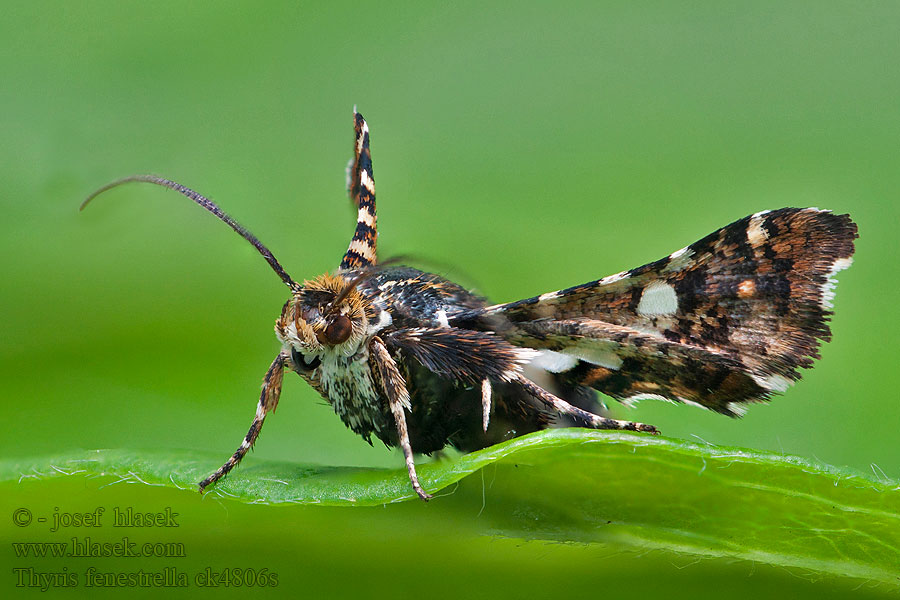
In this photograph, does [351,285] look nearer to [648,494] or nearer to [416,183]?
[648,494]

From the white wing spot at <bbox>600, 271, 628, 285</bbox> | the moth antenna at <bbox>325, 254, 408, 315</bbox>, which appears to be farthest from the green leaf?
the white wing spot at <bbox>600, 271, 628, 285</bbox>

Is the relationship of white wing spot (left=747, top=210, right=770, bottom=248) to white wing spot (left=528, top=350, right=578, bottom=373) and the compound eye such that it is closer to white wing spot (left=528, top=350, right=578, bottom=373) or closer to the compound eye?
white wing spot (left=528, top=350, right=578, bottom=373)

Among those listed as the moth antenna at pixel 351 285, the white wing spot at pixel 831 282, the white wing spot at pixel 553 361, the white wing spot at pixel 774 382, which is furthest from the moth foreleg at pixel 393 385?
the white wing spot at pixel 831 282

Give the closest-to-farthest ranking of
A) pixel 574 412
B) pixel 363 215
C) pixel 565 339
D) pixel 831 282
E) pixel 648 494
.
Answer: pixel 648 494, pixel 831 282, pixel 574 412, pixel 565 339, pixel 363 215

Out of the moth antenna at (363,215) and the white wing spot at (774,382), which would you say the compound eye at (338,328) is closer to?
the moth antenna at (363,215)

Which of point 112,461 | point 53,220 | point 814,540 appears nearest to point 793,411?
point 814,540

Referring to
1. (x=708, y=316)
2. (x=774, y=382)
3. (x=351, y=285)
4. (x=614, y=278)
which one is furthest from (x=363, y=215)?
(x=774, y=382)
